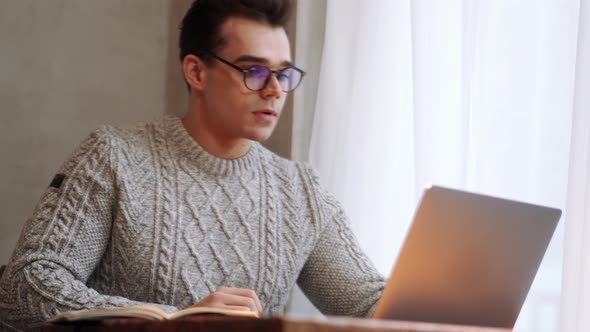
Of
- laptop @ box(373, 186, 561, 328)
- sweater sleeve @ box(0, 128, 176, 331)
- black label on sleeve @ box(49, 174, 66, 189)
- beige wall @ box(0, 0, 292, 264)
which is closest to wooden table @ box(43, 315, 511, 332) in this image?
laptop @ box(373, 186, 561, 328)

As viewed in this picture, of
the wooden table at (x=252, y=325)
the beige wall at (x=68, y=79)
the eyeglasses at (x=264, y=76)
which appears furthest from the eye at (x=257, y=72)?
the wooden table at (x=252, y=325)

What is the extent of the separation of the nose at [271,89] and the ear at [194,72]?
174mm

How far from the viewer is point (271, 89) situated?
6.36ft

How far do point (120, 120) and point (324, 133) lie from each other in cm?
76

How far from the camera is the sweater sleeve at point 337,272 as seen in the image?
1.98m

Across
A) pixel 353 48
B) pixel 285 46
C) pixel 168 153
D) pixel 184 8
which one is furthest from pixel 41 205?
pixel 184 8

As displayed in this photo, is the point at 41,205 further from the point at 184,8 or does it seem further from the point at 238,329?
the point at 184,8

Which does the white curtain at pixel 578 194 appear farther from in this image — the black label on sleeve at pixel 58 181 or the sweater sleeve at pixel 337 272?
the black label on sleeve at pixel 58 181

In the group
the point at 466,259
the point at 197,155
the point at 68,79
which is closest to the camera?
the point at 466,259

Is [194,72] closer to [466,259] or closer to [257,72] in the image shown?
[257,72]

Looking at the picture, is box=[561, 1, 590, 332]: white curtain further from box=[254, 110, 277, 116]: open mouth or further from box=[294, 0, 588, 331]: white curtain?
box=[254, 110, 277, 116]: open mouth

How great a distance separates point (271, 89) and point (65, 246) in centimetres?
54

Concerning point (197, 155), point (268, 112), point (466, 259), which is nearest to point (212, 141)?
point (197, 155)

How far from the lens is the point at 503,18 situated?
200cm
